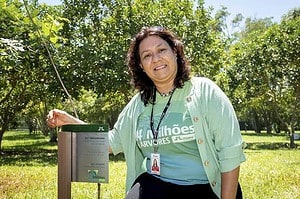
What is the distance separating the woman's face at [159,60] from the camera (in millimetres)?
2416

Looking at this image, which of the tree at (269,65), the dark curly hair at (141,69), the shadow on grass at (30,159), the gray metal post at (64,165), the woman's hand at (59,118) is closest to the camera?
the dark curly hair at (141,69)

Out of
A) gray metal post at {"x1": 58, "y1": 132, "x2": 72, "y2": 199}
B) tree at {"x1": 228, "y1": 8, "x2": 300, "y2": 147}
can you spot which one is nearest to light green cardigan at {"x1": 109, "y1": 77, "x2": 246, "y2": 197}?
gray metal post at {"x1": 58, "y1": 132, "x2": 72, "y2": 199}

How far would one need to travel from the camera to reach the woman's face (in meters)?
2.42

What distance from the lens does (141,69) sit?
261 cm

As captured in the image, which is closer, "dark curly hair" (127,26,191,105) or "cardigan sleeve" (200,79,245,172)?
"cardigan sleeve" (200,79,245,172)

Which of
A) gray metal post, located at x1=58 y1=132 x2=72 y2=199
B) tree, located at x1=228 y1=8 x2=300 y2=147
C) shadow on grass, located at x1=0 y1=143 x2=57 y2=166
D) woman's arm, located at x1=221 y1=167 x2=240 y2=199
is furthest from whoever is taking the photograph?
tree, located at x1=228 y1=8 x2=300 y2=147

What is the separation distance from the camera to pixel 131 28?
14641mm

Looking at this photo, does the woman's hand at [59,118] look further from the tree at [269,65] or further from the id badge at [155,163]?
the tree at [269,65]

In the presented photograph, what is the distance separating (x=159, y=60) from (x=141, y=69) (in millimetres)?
223

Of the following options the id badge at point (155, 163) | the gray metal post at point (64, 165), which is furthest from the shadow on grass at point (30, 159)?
the id badge at point (155, 163)

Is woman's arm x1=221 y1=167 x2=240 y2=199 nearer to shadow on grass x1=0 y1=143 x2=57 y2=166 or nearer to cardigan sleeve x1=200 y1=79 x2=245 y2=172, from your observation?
cardigan sleeve x1=200 y1=79 x2=245 y2=172

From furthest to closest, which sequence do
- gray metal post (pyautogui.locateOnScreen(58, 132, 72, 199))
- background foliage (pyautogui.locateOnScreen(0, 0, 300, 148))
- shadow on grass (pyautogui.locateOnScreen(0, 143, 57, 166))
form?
background foliage (pyautogui.locateOnScreen(0, 0, 300, 148)) → shadow on grass (pyautogui.locateOnScreen(0, 143, 57, 166)) → gray metal post (pyautogui.locateOnScreen(58, 132, 72, 199))

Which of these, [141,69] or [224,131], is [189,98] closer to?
[224,131]

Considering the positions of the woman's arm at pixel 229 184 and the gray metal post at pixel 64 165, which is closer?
the woman's arm at pixel 229 184
